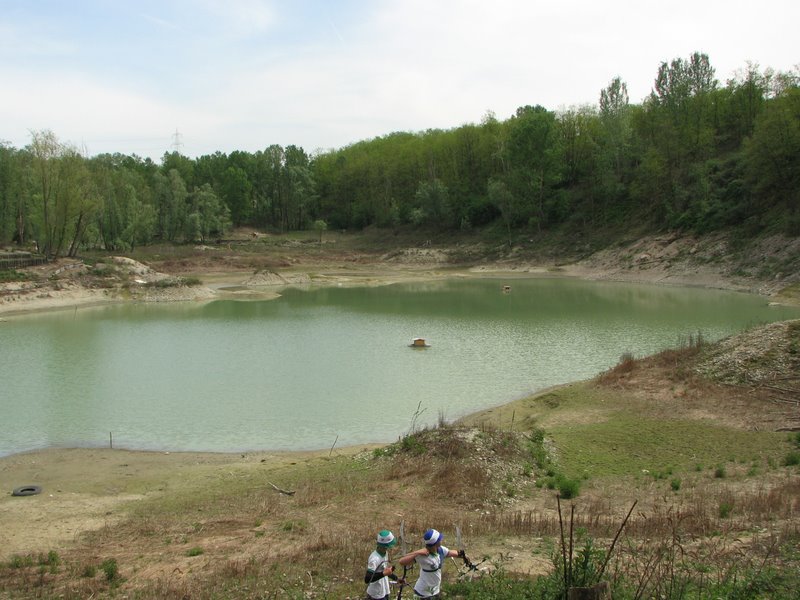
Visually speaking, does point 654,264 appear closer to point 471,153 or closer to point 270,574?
point 471,153

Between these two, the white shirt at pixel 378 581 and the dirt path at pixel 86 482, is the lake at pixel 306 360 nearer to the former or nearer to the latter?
the dirt path at pixel 86 482

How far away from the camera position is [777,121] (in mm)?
55031

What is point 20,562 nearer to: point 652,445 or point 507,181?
point 652,445

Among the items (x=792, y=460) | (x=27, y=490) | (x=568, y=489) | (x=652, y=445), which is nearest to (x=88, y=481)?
(x=27, y=490)

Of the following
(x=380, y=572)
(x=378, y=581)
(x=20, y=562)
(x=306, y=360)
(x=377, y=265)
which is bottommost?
(x=306, y=360)

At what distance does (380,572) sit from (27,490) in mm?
12096

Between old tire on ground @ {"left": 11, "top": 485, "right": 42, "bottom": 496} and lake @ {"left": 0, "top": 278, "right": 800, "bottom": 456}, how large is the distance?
4.25m

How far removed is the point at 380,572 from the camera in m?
7.57

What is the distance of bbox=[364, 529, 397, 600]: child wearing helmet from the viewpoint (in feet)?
24.8

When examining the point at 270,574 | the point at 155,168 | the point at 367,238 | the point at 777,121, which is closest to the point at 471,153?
the point at 367,238

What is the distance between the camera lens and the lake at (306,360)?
21.5 m

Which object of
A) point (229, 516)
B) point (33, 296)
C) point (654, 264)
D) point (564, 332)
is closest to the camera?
point (229, 516)

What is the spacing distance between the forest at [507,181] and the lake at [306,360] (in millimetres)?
15875

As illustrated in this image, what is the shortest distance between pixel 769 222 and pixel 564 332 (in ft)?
108
